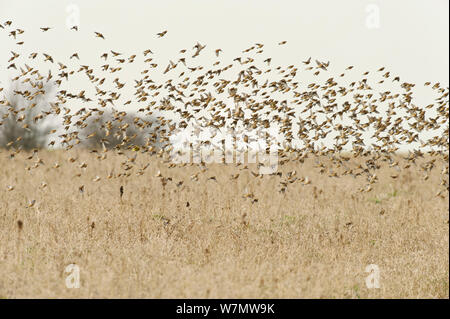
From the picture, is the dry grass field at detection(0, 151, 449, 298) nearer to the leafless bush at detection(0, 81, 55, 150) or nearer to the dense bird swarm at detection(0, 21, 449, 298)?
the dense bird swarm at detection(0, 21, 449, 298)

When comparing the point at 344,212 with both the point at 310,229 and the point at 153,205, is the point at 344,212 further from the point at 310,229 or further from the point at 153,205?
the point at 153,205

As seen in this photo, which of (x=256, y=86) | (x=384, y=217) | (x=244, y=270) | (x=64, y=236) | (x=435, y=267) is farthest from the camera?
(x=384, y=217)

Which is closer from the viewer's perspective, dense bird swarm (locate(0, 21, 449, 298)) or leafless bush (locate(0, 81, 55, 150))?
dense bird swarm (locate(0, 21, 449, 298))

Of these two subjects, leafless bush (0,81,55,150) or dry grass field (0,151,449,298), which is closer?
dry grass field (0,151,449,298)

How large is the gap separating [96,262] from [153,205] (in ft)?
17.7

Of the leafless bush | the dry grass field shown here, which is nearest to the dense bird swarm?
the dry grass field

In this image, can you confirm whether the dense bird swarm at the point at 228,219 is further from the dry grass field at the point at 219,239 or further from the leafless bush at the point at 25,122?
the leafless bush at the point at 25,122

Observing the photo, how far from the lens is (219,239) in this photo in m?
11.2

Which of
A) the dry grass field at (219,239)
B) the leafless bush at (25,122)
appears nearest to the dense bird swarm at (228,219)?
the dry grass field at (219,239)

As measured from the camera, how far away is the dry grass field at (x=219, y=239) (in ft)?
26.7

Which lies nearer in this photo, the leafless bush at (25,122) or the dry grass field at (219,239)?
the dry grass field at (219,239)

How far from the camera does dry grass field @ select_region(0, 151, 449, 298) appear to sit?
320 inches
